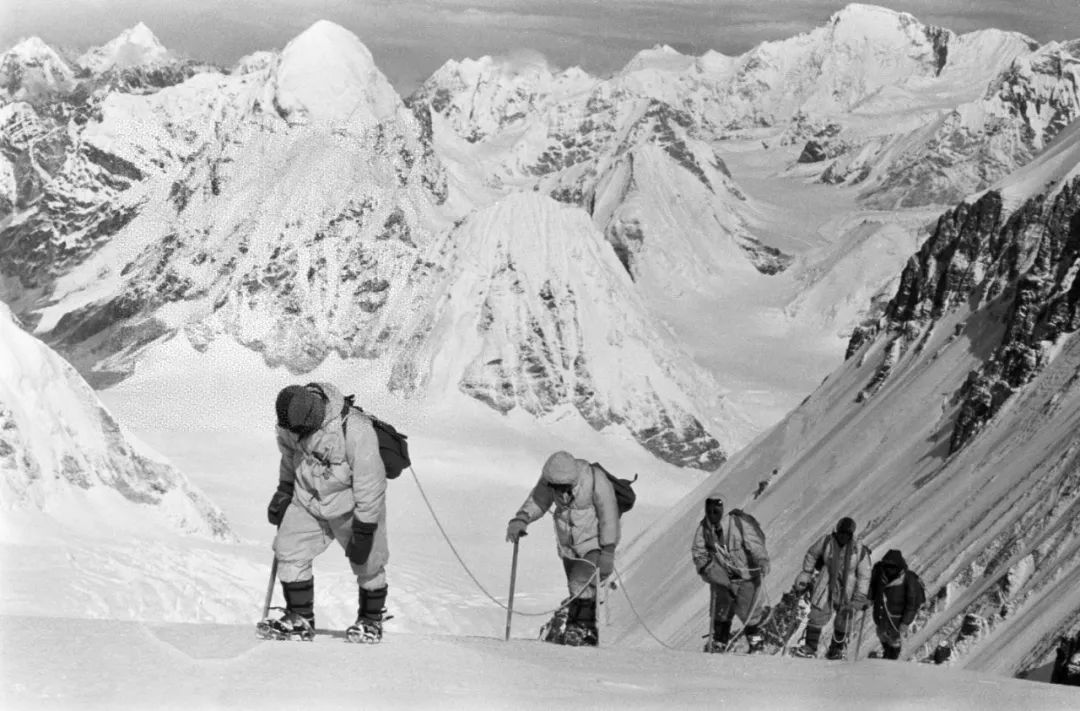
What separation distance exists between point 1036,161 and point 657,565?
22.2m

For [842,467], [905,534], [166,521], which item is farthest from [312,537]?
[166,521]

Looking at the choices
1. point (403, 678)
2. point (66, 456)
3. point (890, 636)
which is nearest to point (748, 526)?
point (890, 636)

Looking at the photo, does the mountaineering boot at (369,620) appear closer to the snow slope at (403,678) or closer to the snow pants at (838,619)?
the snow slope at (403,678)

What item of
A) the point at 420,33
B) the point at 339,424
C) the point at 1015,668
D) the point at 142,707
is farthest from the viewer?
the point at 420,33

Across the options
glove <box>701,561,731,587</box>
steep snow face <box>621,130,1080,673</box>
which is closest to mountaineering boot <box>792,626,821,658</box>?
glove <box>701,561,731,587</box>

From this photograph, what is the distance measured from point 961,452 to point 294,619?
107ft

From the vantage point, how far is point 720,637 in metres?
21.5

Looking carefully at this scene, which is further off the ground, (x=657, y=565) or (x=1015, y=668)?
(x=1015, y=668)

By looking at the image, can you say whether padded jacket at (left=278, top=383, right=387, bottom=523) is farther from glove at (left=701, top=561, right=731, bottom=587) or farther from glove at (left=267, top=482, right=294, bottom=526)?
glove at (left=701, top=561, right=731, bottom=587)

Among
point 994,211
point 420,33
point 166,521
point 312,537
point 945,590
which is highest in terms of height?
point 420,33

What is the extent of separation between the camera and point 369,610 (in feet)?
50.3

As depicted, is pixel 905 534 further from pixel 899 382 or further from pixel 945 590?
pixel 899 382

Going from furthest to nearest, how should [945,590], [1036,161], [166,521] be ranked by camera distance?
[166,521] < [1036,161] < [945,590]

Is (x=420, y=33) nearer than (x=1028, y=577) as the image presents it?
No
